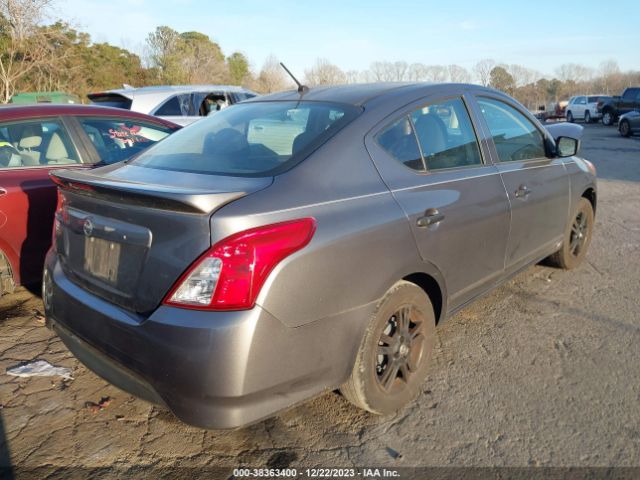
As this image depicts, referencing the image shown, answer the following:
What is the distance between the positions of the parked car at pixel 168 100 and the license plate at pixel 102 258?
21.3ft

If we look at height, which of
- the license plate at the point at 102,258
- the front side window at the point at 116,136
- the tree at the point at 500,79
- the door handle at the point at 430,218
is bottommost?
the license plate at the point at 102,258

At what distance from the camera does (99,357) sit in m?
2.27

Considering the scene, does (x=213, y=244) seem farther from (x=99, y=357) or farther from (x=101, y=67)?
(x=101, y=67)

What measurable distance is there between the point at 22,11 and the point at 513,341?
76.4ft

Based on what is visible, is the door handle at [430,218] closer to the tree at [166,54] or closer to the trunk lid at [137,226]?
the trunk lid at [137,226]

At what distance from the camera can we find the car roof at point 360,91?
2818 millimetres

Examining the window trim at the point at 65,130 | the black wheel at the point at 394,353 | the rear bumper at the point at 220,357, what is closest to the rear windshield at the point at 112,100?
the window trim at the point at 65,130

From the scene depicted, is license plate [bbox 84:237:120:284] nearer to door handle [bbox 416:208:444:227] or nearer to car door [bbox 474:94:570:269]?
door handle [bbox 416:208:444:227]

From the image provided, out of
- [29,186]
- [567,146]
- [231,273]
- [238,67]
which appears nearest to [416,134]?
[231,273]

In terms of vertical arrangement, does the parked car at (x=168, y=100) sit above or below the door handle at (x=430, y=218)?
above

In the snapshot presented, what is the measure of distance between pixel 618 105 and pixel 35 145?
28.1 m

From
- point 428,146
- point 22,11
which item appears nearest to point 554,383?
point 428,146

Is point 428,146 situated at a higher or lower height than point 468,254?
higher

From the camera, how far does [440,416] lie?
2607 mm
